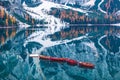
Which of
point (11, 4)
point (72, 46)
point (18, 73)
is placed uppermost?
point (11, 4)

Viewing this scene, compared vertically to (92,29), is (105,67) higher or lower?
lower

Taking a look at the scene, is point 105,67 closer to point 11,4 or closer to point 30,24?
point 30,24

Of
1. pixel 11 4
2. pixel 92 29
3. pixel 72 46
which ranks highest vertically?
pixel 11 4

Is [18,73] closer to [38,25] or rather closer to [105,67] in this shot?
[38,25]

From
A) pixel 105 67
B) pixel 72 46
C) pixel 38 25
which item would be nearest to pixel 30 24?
pixel 38 25

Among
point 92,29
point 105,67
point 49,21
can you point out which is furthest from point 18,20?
point 105,67

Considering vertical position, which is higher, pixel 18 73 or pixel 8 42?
pixel 8 42

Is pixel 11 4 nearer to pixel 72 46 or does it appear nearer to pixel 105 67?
pixel 72 46

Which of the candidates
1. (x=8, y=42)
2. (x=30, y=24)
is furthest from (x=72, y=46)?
(x=8, y=42)
